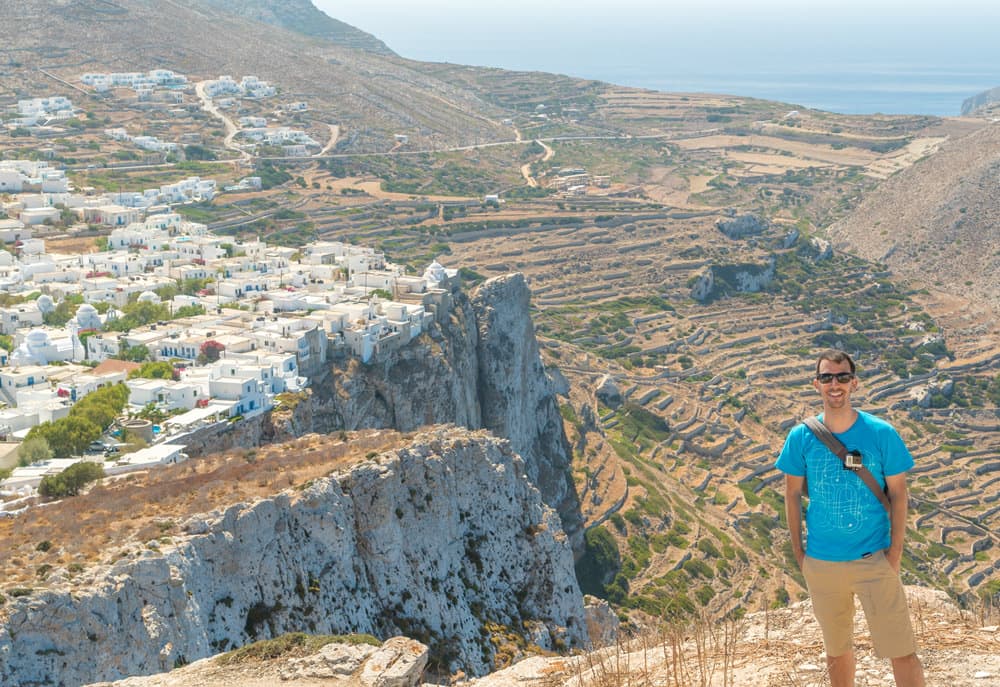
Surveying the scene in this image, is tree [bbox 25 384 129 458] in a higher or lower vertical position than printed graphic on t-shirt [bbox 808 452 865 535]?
lower

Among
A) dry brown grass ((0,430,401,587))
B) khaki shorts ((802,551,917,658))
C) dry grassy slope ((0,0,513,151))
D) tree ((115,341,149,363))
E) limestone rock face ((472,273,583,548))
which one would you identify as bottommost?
limestone rock face ((472,273,583,548))

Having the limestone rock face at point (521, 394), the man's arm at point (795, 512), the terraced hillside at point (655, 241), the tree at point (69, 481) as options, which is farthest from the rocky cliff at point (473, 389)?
the man's arm at point (795, 512)

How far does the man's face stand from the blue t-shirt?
7.4 inches

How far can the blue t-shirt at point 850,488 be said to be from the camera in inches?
308

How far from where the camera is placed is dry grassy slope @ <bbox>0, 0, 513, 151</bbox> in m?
103

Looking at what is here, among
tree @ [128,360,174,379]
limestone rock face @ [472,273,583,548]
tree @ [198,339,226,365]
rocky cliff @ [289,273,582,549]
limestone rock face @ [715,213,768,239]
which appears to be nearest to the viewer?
tree @ [128,360,174,379]

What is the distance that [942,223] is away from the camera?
95.4 m

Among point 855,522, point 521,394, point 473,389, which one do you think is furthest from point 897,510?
point 521,394

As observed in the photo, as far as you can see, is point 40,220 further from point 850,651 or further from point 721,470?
point 850,651

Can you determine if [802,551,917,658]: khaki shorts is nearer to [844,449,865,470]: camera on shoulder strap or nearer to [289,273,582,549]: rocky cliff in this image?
[844,449,865,470]: camera on shoulder strap

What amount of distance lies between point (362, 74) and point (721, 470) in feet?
328

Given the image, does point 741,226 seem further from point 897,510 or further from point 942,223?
point 897,510

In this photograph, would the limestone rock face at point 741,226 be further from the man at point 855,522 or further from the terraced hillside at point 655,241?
the man at point 855,522

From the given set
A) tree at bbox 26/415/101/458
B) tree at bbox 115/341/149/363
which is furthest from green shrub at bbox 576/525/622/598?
tree at bbox 26/415/101/458
